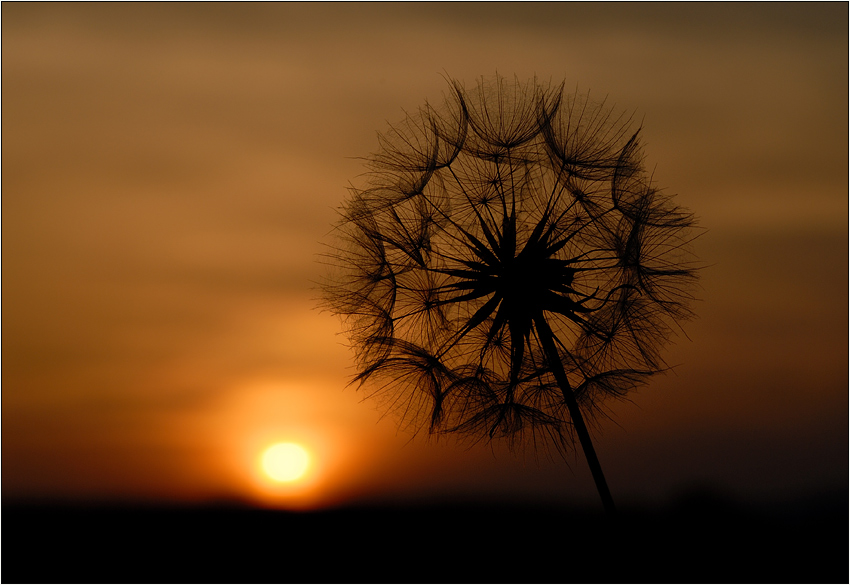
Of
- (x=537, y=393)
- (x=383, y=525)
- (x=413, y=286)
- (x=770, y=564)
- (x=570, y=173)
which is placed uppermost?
(x=570, y=173)

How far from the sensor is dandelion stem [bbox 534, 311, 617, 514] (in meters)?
12.0

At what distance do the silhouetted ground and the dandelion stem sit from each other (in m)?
0.48

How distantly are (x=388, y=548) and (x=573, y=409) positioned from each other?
2.61 metres

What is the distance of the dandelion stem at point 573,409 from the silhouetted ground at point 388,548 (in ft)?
1.58

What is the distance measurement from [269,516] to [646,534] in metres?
4.36

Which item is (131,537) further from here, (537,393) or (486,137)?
(486,137)

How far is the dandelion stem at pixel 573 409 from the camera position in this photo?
39.3ft

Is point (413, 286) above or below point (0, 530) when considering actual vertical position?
above

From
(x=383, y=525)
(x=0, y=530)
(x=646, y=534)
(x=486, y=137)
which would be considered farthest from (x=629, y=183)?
(x=0, y=530)

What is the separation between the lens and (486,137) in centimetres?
1300

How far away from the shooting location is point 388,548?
1234 centimetres

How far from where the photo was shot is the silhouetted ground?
1212 cm

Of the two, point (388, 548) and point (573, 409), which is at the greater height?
point (573, 409)

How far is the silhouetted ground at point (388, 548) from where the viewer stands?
12117 millimetres
